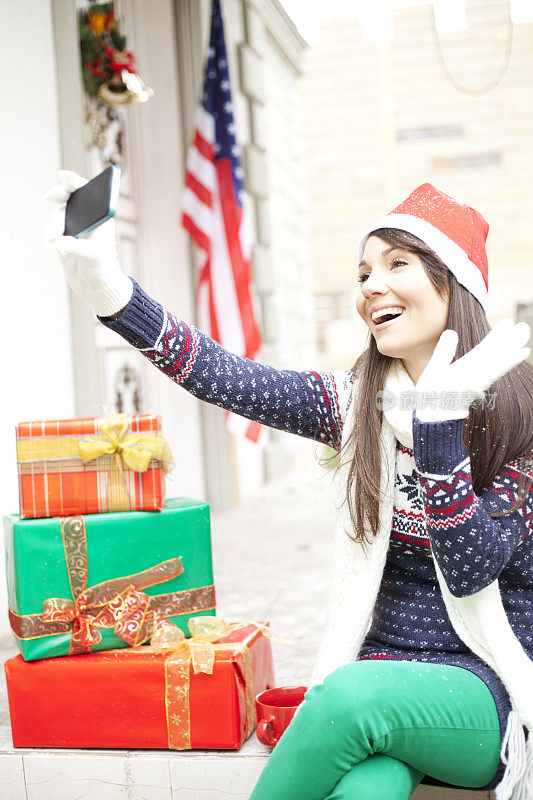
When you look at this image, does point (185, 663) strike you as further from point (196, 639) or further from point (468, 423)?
point (468, 423)

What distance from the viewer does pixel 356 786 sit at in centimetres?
122

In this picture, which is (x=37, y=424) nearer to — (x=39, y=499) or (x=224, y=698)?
(x=39, y=499)

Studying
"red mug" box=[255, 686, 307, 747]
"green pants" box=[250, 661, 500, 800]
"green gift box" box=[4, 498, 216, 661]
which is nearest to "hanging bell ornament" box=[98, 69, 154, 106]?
"green gift box" box=[4, 498, 216, 661]

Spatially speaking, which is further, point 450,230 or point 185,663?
point 185,663

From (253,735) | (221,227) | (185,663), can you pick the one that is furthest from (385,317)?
(221,227)

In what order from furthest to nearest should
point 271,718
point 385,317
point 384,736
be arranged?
point 271,718 < point 385,317 < point 384,736

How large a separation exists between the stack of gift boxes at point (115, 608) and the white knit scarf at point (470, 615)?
34 centimetres

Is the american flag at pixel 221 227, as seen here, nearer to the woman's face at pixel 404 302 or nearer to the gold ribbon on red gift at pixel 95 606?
the gold ribbon on red gift at pixel 95 606

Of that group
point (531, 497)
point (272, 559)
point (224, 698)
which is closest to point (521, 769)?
point (531, 497)

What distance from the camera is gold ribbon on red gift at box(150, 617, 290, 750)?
166 centimetres

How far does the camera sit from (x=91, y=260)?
1342 millimetres

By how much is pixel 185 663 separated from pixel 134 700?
13 cm

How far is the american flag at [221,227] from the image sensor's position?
464 centimetres

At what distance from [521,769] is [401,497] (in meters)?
0.46
